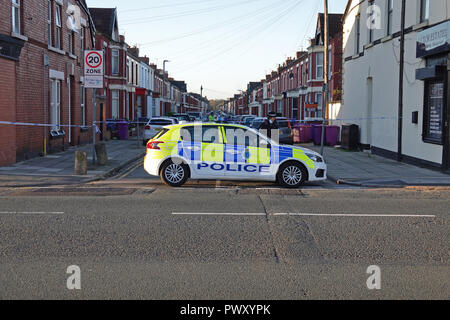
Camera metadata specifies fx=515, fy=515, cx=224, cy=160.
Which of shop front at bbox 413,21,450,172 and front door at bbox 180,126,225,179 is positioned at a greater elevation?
shop front at bbox 413,21,450,172

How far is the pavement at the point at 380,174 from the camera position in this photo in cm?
1314

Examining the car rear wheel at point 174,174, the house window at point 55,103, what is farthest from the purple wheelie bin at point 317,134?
the car rear wheel at point 174,174

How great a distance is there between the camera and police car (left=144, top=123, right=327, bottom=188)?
40.9ft

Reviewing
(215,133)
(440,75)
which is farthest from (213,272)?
(440,75)

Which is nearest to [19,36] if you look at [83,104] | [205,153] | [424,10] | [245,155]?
[205,153]

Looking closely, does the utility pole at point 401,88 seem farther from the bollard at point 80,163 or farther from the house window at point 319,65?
the house window at point 319,65

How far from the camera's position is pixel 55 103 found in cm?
2108

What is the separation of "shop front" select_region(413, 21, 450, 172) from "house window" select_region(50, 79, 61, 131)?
13.6 meters

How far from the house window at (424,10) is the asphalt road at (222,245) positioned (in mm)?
7888

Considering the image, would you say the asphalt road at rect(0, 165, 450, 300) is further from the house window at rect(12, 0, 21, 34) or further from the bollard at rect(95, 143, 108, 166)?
the house window at rect(12, 0, 21, 34)

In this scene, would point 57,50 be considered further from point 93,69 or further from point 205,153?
point 205,153

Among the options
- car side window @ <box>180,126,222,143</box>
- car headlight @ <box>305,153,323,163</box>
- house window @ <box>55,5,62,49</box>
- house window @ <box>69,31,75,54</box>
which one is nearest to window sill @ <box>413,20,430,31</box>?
car headlight @ <box>305,153,323,163</box>
